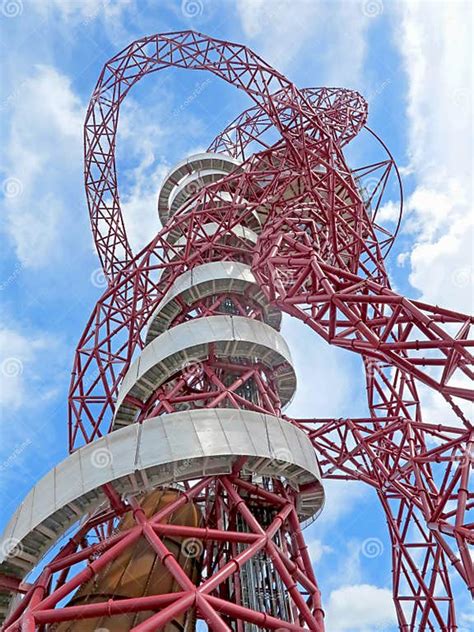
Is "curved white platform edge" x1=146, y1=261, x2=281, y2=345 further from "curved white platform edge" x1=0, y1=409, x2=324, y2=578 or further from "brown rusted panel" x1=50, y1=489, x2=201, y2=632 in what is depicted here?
"brown rusted panel" x1=50, y1=489, x2=201, y2=632

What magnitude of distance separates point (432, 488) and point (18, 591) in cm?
1430

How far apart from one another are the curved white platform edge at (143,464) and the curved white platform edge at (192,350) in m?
5.25

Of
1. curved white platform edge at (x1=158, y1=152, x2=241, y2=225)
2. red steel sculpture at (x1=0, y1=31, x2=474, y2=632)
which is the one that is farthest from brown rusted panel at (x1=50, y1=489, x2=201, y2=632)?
curved white platform edge at (x1=158, y1=152, x2=241, y2=225)

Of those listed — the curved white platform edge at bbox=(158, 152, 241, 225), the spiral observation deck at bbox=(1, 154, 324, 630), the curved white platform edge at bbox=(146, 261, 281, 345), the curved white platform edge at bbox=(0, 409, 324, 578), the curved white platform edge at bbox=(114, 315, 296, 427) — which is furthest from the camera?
the curved white platform edge at bbox=(158, 152, 241, 225)

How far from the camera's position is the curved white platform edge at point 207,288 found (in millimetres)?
24109

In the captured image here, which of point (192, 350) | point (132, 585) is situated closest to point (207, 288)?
point (192, 350)

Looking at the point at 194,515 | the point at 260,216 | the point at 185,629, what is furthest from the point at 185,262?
the point at 185,629

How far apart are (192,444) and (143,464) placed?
1.33 m

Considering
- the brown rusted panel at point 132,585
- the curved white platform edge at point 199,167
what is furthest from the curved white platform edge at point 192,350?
the curved white platform edge at point 199,167

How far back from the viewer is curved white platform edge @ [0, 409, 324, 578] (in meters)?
13.6

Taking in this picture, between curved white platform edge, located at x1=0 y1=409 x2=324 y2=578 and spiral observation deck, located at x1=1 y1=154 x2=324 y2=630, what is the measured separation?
0.09 feet

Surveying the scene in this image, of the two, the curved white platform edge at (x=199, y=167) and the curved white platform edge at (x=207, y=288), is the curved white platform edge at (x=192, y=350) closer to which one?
the curved white platform edge at (x=207, y=288)

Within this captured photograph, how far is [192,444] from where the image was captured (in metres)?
14.1

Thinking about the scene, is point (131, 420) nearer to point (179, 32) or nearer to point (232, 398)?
point (232, 398)
